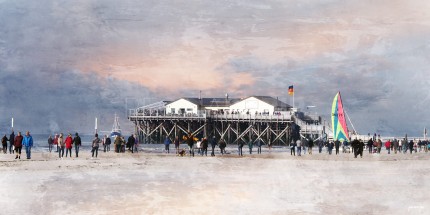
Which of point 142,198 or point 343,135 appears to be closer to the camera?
point 142,198

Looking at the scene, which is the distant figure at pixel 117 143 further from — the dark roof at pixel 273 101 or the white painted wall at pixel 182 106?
the dark roof at pixel 273 101

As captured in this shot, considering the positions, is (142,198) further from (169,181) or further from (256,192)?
(169,181)

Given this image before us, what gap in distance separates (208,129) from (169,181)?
55.9 m

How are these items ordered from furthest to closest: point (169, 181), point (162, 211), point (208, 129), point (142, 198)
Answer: point (208, 129), point (169, 181), point (142, 198), point (162, 211)

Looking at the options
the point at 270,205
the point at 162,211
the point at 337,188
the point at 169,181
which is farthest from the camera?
the point at 169,181

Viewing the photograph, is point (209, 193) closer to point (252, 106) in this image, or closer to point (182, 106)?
point (252, 106)

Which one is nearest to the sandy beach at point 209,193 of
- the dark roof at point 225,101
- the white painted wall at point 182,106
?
the white painted wall at point 182,106

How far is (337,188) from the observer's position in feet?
45.9

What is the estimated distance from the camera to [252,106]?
76.4m

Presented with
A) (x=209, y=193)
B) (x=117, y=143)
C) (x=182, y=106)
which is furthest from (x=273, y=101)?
(x=209, y=193)

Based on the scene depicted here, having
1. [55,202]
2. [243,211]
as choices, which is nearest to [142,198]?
[55,202]

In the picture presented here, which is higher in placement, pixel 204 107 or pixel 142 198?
pixel 204 107

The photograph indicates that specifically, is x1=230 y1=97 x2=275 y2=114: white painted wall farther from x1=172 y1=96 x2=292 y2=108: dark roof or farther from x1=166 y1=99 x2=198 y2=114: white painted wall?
x1=166 y1=99 x2=198 y2=114: white painted wall

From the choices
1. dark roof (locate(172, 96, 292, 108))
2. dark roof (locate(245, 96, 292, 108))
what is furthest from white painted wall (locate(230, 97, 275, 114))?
dark roof (locate(172, 96, 292, 108))
